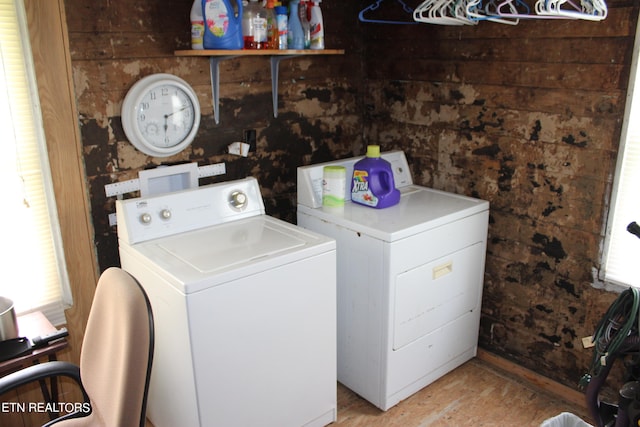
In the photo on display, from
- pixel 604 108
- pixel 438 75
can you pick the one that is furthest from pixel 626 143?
pixel 438 75

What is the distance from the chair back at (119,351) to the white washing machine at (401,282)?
1.05 meters

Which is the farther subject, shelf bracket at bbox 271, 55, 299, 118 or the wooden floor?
shelf bracket at bbox 271, 55, 299, 118

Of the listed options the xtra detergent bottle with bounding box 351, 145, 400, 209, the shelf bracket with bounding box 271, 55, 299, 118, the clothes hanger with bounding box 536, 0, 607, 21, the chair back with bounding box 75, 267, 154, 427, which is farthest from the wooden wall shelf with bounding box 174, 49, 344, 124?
the chair back with bounding box 75, 267, 154, 427

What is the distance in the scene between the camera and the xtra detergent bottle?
2357mm

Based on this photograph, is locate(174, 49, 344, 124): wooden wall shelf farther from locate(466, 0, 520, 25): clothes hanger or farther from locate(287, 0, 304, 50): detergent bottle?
locate(466, 0, 520, 25): clothes hanger

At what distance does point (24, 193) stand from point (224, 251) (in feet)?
2.62

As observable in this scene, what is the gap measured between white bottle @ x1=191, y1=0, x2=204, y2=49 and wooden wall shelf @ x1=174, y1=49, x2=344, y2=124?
6cm

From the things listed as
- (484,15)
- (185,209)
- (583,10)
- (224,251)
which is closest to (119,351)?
(224,251)

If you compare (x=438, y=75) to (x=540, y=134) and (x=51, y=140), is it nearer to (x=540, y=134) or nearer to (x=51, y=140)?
(x=540, y=134)

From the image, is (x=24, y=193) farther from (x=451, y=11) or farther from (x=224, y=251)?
(x=451, y=11)

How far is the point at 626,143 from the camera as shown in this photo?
199 cm

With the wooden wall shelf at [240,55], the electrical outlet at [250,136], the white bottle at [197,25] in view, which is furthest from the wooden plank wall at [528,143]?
the white bottle at [197,25]

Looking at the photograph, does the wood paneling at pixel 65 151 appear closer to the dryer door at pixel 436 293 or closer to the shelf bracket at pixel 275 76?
the shelf bracket at pixel 275 76

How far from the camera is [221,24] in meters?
2.02
